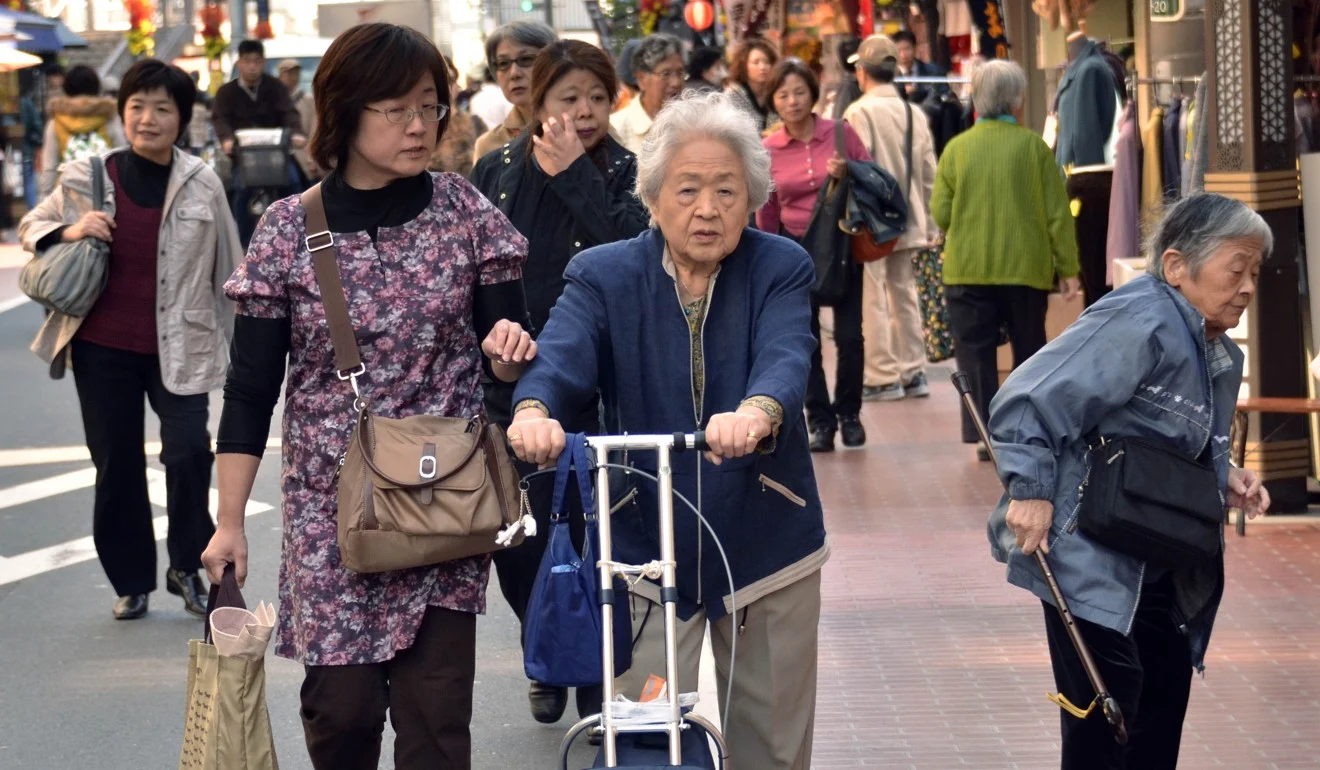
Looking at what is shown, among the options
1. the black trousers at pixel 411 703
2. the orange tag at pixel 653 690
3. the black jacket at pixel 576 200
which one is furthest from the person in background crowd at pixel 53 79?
the orange tag at pixel 653 690

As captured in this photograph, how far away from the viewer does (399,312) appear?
14.1ft

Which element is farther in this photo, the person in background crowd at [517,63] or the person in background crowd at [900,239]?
the person in background crowd at [900,239]

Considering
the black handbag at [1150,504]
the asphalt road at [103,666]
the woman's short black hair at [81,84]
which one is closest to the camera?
the black handbag at [1150,504]

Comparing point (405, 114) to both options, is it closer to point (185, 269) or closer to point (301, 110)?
point (185, 269)

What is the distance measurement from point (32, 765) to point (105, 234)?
7.53 feet

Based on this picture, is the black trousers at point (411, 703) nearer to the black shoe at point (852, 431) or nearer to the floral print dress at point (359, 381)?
the floral print dress at point (359, 381)

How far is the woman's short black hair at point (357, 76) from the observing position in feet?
14.1

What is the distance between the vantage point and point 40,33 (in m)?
32.1

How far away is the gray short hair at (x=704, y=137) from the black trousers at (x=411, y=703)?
1.06 m

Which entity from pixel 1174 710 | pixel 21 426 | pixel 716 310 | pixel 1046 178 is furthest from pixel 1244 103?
pixel 21 426

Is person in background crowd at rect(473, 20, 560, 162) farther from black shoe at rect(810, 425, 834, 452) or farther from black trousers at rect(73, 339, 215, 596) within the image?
black shoe at rect(810, 425, 834, 452)

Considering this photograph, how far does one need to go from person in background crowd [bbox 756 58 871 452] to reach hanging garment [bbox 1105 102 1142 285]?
144 centimetres

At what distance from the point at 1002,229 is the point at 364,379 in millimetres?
6468

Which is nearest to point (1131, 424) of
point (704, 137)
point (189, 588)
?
point (704, 137)
